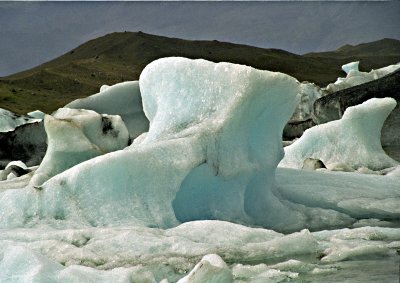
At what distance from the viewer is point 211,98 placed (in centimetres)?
1145

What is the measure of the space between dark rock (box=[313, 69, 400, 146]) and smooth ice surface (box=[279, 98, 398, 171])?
16.1 feet

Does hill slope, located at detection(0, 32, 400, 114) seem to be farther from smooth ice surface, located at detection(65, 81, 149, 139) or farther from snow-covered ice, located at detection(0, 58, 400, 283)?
snow-covered ice, located at detection(0, 58, 400, 283)

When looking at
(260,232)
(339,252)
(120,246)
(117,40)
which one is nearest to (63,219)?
(120,246)

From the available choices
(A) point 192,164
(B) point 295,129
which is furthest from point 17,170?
(B) point 295,129

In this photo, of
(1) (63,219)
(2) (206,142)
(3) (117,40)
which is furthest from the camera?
(3) (117,40)

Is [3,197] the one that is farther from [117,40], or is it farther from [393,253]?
[117,40]

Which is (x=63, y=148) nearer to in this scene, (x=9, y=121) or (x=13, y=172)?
(x=13, y=172)

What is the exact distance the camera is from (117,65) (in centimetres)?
8338

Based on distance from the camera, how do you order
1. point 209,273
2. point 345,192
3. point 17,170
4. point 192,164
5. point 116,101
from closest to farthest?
1. point 209,273
2. point 192,164
3. point 345,192
4. point 17,170
5. point 116,101

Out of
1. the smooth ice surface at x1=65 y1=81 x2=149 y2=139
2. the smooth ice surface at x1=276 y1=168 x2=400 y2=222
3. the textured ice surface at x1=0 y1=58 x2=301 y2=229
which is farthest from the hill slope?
the textured ice surface at x1=0 y1=58 x2=301 y2=229

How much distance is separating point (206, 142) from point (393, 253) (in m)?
3.64

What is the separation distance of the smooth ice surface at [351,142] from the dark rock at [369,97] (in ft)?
16.1

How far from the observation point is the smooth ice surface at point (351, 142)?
1711cm

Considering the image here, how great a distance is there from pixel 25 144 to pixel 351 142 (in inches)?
395
